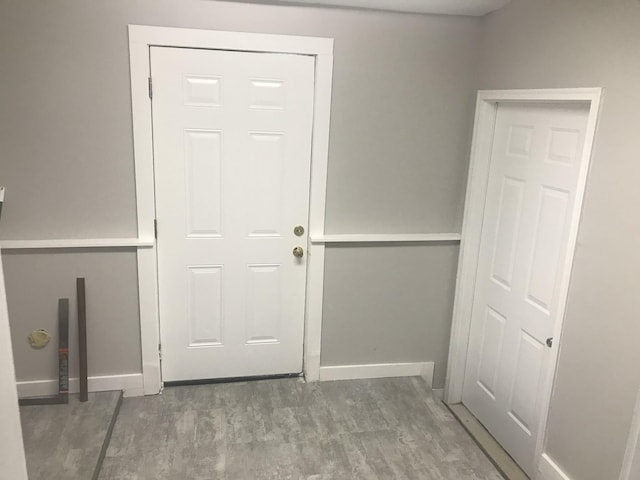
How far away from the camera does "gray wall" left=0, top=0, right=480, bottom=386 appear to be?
95.7 inches

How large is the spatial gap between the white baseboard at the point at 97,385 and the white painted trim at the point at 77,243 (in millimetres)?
745

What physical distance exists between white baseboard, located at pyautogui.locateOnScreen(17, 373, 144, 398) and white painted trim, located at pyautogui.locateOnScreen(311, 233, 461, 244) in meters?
1.28

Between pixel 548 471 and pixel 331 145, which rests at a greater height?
pixel 331 145

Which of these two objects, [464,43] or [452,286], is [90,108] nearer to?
[464,43]

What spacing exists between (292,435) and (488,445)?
1.07 m

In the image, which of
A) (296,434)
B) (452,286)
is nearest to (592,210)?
(452,286)

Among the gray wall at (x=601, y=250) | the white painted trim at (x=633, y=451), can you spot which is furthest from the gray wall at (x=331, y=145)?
the white painted trim at (x=633, y=451)

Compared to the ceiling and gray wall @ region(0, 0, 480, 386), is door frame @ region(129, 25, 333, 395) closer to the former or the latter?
gray wall @ region(0, 0, 480, 386)

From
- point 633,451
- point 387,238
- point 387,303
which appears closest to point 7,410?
point 633,451

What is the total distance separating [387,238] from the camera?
117 inches

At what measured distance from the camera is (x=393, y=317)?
3.14 meters

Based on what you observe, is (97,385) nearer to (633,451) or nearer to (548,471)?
(548,471)

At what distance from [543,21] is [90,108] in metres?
2.15

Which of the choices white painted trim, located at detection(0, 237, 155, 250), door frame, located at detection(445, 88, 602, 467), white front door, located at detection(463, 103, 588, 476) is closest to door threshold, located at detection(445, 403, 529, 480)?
white front door, located at detection(463, 103, 588, 476)
